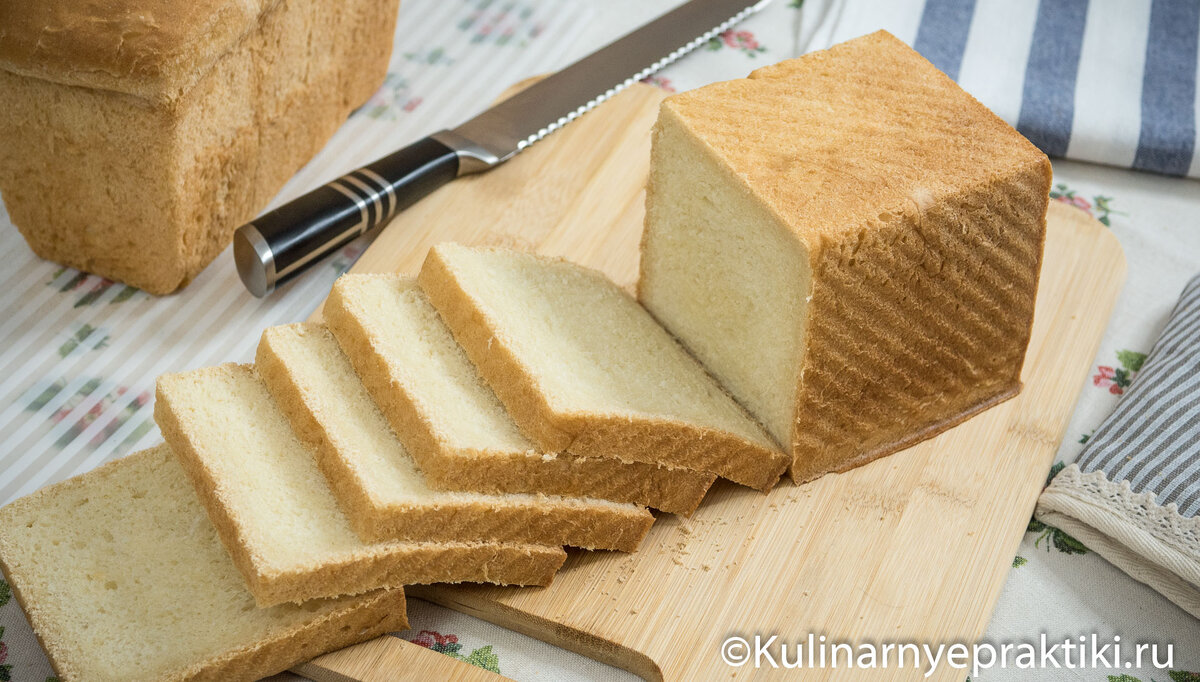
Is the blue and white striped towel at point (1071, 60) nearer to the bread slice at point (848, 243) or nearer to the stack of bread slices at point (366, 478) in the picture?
the bread slice at point (848, 243)

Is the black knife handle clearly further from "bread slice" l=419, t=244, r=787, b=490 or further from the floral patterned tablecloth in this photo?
"bread slice" l=419, t=244, r=787, b=490

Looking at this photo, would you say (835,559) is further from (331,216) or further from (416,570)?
(331,216)

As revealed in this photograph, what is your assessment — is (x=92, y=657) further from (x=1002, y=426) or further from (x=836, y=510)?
(x=1002, y=426)

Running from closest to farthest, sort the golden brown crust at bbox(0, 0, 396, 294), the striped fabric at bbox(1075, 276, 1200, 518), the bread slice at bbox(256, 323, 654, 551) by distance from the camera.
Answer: the bread slice at bbox(256, 323, 654, 551), the striped fabric at bbox(1075, 276, 1200, 518), the golden brown crust at bbox(0, 0, 396, 294)

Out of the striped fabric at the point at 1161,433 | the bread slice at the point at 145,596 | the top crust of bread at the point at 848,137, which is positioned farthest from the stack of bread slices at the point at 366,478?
the striped fabric at the point at 1161,433

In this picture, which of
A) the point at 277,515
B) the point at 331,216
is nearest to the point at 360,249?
the point at 331,216

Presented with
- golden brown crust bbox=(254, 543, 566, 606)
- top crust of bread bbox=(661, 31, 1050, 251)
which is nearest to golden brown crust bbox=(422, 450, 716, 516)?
golden brown crust bbox=(254, 543, 566, 606)
